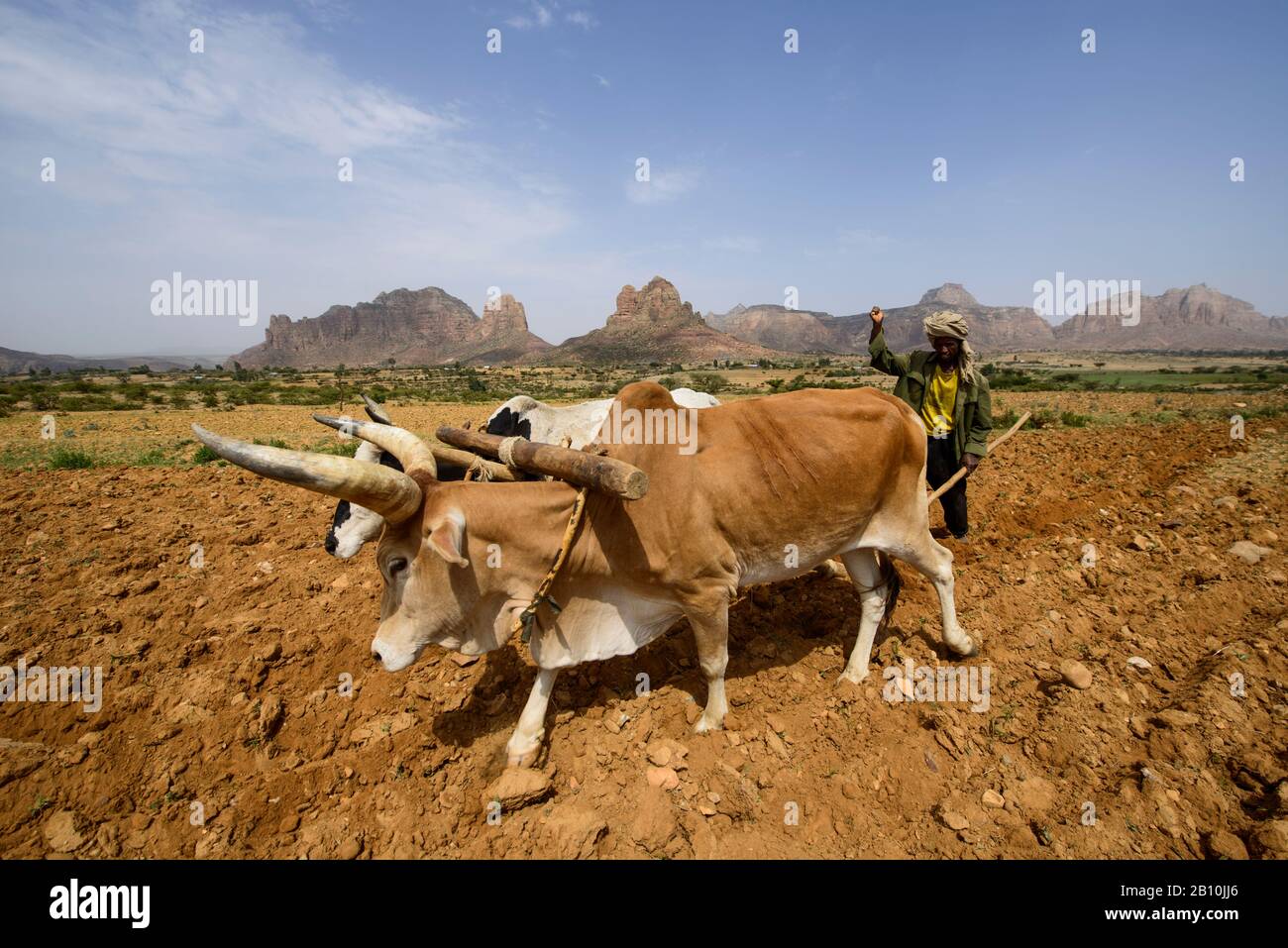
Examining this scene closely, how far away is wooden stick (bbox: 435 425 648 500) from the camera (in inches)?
102

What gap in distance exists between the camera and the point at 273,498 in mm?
7457

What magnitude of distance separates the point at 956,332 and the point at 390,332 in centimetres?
20436

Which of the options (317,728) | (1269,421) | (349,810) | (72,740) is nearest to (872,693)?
(349,810)

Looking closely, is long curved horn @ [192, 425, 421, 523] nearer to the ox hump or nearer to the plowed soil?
the ox hump

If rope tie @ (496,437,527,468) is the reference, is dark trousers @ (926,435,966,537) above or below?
below

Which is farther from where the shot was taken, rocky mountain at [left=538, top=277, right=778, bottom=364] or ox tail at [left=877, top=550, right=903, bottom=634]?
rocky mountain at [left=538, top=277, right=778, bottom=364]

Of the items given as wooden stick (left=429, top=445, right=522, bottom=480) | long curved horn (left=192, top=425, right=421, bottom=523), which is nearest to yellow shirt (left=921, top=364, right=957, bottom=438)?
wooden stick (left=429, top=445, right=522, bottom=480)

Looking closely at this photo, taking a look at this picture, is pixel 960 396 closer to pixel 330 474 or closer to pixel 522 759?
pixel 522 759

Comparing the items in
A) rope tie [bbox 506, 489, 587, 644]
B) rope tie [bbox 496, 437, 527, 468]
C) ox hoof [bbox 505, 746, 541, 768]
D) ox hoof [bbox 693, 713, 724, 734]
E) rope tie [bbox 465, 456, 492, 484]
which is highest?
rope tie [bbox 496, 437, 527, 468]

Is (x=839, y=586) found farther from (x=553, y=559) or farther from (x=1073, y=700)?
(x=553, y=559)

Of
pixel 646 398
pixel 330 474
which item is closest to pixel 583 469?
pixel 646 398

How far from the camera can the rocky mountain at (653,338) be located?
10962cm

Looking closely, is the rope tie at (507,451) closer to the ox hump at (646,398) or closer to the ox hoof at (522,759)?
the ox hump at (646,398)

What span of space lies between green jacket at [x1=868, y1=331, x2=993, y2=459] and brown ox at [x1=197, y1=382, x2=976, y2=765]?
4.00 ft
